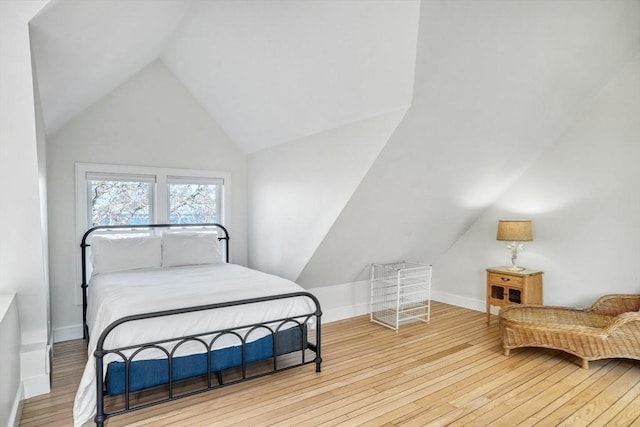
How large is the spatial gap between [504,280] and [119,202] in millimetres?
4359

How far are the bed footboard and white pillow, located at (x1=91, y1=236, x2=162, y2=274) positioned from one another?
4.70 ft

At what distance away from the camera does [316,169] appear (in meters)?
3.57

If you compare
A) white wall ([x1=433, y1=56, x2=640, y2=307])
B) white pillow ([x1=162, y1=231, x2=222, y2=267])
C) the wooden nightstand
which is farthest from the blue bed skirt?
white wall ([x1=433, y1=56, x2=640, y2=307])

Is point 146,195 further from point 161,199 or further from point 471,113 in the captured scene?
point 471,113

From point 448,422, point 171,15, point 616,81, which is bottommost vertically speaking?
point 448,422

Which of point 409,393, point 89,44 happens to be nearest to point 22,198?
point 89,44

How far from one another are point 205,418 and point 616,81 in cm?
461

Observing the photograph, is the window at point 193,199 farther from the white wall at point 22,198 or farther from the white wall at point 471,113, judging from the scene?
the white wall at point 22,198

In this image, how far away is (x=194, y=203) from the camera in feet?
15.2

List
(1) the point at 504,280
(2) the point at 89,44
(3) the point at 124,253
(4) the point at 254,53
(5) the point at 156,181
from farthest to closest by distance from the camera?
(5) the point at 156,181, (1) the point at 504,280, (3) the point at 124,253, (4) the point at 254,53, (2) the point at 89,44

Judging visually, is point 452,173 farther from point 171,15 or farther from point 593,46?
point 171,15

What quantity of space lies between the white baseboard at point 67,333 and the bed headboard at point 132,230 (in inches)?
3.7

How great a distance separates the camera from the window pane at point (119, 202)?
4.04 m

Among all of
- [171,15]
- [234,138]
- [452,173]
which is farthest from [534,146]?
[171,15]
